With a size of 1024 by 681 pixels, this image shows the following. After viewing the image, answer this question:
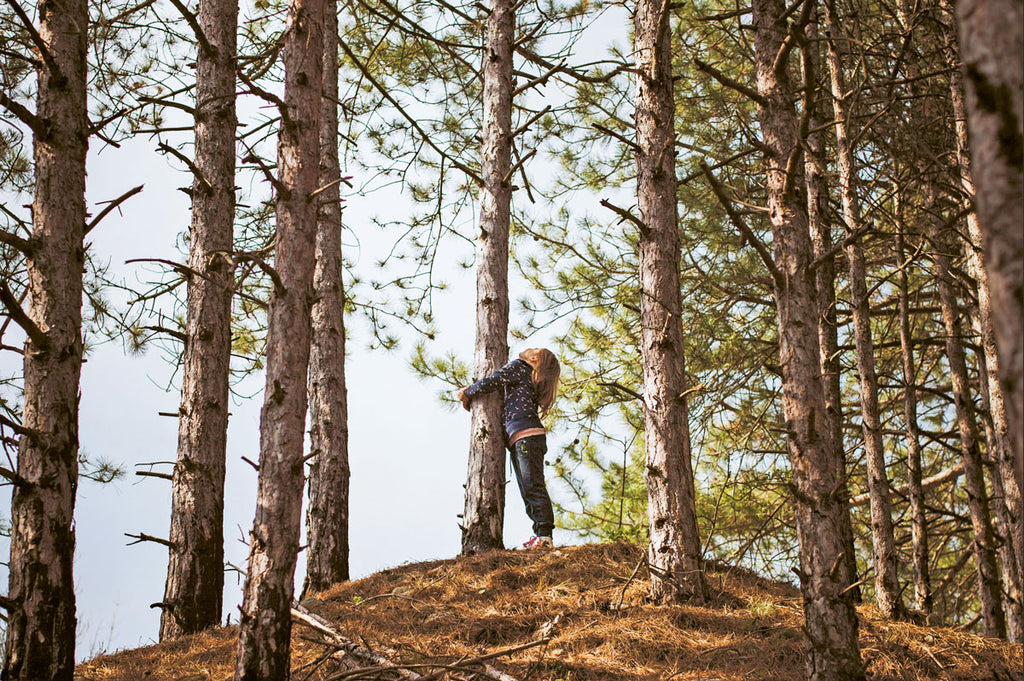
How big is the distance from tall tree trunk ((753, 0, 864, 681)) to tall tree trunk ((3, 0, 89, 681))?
3.67 meters

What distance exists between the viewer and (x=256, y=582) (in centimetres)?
403

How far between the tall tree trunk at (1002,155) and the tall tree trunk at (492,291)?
543cm

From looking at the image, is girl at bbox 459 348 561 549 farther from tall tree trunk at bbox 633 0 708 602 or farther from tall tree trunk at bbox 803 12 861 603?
tall tree trunk at bbox 803 12 861 603

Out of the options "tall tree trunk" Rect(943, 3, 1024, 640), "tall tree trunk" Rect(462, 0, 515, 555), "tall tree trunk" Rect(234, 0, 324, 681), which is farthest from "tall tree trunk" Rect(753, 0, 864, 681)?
"tall tree trunk" Rect(462, 0, 515, 555)

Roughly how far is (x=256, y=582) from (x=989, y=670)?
4.21 m

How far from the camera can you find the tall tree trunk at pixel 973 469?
7.26 meters

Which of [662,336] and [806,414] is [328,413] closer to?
[662,336]

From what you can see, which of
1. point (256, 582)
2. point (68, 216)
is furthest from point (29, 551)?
point (68, 216)

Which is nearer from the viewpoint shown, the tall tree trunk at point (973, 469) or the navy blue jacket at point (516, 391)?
the navy blue jacket at point (516, 391)

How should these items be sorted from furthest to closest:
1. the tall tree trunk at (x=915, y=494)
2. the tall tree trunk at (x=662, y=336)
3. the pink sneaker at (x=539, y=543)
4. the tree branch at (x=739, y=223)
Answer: the pink sneaker at (x=539, y=543) < the tall tree trunk at (x=915, y=494) < the tall tree trunk at (x=662, y=336) < the tree branch at (x=739, y=223)

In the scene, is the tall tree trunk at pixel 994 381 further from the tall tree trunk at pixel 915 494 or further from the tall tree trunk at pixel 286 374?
the tall tree trunk at pixel 286 374

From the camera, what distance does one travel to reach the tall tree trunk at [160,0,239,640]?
6.15m

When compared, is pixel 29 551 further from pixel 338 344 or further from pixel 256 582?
pixel 338 344

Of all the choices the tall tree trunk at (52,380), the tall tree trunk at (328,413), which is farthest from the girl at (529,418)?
the tall tree trunk at (52,380)
